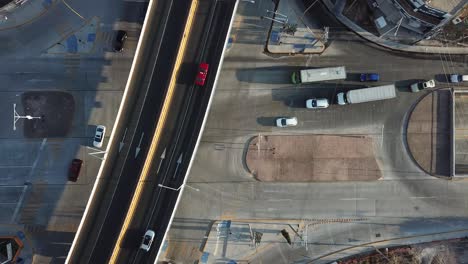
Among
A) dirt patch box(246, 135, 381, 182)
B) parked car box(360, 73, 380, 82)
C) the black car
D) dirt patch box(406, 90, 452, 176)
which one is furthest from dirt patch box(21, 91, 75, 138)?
dirt patch box(406, 90, 452, 176)

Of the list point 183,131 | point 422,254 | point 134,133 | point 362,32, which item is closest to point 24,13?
point 134,133

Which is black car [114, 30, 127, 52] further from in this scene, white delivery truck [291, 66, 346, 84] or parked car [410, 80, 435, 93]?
parked car [410, 80, 435, 93]

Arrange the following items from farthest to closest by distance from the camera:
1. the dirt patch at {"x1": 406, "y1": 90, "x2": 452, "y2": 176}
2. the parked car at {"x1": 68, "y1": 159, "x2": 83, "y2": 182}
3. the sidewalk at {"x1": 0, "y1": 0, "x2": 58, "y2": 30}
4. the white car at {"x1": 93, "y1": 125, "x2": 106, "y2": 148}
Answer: the dirt patch at {"x1": 406, "y1": 90, "x2": 452, "y2": 176} → the sidewalk at {"x1": 0, "y1": 0, "x2": 58, "y2": 30} → the parked car at {"x1": 68, "y1": 159, "x2": 83, "y2": 182} → the white car at {"x1": 93, "y1": 125, "x2": 106, "y2": 148}

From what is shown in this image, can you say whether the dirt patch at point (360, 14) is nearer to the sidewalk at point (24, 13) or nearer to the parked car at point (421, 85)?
the parked car at point (421, 85)

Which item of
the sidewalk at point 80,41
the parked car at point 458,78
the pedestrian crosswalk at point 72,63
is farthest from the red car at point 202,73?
the parked car at point 458,78

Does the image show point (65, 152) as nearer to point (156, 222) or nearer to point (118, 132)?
point (118, 132)

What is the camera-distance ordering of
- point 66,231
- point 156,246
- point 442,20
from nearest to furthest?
1. point 156,246
2. point 442,20
3. point 66,231

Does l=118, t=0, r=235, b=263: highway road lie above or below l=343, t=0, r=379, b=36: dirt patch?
below

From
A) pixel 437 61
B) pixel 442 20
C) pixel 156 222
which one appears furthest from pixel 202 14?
pixel 437 61
